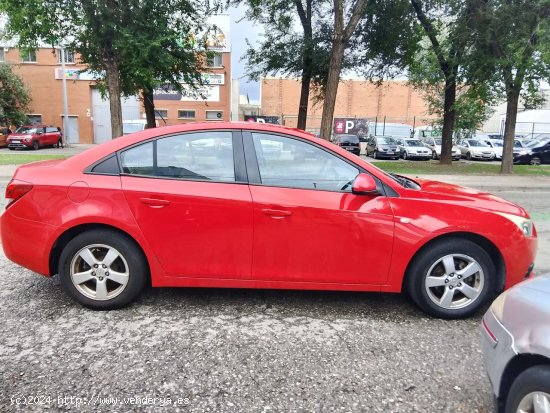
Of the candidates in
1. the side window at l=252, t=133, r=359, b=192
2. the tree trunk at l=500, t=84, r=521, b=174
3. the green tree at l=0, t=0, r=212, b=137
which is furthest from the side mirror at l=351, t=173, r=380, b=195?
the tree trunk at l=500, t=84, r=521, b=174

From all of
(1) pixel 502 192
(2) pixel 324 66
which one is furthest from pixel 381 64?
(1) pixel 502 192

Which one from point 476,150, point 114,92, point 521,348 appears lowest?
point 476,150

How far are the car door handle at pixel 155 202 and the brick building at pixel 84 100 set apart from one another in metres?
35.5

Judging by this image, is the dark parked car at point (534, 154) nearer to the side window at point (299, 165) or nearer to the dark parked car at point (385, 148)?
the dark parked car at point (385, 148)

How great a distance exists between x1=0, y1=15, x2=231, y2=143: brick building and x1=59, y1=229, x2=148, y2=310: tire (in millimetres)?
35447

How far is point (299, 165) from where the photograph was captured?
3.63 meters

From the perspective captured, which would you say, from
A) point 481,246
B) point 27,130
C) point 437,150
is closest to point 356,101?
point 437,150

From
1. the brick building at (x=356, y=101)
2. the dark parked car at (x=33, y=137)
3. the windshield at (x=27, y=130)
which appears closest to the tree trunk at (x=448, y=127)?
the dark parked car at (x=33, y=137)

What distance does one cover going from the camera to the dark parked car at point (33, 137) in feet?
95.2

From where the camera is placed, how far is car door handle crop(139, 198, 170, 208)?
11.5 ft

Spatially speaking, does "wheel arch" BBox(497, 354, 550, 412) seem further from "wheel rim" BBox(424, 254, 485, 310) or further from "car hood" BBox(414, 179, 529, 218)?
"car hood" BBox(414, 179, 529, 218)

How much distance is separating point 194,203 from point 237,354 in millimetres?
1189

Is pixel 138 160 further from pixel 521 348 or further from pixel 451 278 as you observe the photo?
pixel 521 348

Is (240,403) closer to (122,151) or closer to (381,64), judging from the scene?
(122,151)
